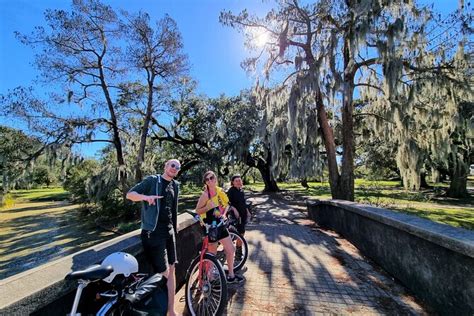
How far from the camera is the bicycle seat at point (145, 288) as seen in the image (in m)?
1.69

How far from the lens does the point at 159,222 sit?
2.59 metres

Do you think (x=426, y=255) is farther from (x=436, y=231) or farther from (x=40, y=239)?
(x=40, y=239)

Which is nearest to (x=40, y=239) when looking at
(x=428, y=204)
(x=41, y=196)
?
(x=428, y=204)

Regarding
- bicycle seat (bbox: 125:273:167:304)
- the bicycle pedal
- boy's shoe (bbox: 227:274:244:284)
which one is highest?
the bicycle pedal

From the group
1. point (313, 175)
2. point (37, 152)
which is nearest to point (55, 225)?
point (37, 152)

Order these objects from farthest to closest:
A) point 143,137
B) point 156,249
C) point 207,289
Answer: point 143,137
point 207,289
point 156,249

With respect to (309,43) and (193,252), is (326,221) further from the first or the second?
(309,43)

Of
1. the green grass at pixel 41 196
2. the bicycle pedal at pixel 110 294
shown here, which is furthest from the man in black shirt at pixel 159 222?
the green grass at pixel 41 196

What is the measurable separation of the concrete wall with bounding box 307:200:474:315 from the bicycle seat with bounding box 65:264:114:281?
9.02ft

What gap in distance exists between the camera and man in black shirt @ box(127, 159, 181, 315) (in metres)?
2.54

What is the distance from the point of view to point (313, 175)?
13.3 meters

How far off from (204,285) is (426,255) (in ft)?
7.83

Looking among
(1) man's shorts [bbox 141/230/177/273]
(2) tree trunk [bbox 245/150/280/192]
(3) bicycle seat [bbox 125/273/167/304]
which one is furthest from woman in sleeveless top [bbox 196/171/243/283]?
(2) tree trunk [bbox 245/150/280/192]

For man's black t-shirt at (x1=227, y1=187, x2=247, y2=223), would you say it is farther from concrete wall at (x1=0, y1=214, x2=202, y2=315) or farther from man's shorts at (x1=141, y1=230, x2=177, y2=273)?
concrete wall at (x1=0, y1=214, x2=202, y2=315)
